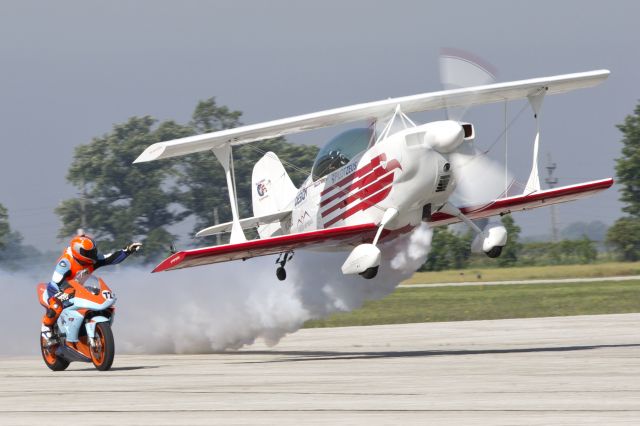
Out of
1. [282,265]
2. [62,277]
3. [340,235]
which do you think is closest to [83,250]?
[62,277]

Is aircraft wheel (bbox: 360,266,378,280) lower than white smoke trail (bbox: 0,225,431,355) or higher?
higher

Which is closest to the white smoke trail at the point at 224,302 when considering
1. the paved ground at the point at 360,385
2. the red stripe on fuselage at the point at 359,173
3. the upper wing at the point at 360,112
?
the paved ground at the point at 360,385

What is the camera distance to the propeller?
60.4 ft

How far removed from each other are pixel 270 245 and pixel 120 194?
69.6m

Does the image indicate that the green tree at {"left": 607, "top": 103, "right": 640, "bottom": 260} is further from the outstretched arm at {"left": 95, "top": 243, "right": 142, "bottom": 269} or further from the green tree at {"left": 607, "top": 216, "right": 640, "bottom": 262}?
the outstretched arm at {"left": 95, "top": 243, "right": 142, "bottom": 269}

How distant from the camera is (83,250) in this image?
17297 mm

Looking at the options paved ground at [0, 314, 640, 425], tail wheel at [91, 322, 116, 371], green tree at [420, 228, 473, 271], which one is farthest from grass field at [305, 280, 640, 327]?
green tree at [420, 228, 473, 271]

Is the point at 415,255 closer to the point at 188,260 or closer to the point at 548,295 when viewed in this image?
the point at 188,260

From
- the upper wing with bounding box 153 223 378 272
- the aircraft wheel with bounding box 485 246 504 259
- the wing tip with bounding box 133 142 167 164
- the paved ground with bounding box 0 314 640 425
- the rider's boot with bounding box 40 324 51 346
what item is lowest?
the paved ground with bounding box 0 314 640 425

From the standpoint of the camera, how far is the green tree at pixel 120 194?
8238 centimetres

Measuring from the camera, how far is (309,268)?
21047mm

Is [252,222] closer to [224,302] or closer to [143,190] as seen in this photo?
[224,302]

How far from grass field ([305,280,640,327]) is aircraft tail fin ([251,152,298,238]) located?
7.59m

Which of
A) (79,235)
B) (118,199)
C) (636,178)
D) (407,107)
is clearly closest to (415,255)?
(407,107)
